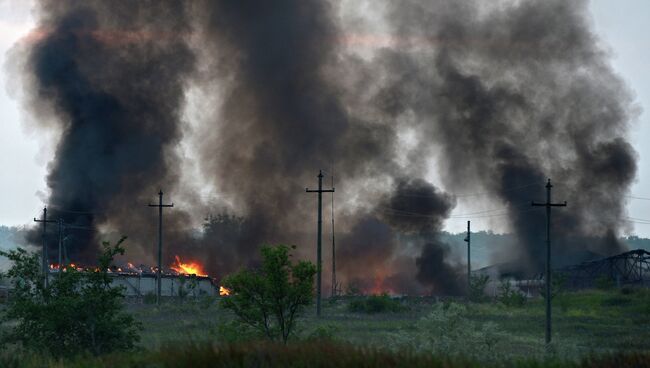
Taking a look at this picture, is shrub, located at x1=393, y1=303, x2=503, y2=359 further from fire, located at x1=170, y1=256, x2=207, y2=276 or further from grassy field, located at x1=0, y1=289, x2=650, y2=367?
fire, located at x1=170, y1=256, x2=207, y2=276

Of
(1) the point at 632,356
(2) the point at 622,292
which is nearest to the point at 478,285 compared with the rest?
(2) the point at 622,292

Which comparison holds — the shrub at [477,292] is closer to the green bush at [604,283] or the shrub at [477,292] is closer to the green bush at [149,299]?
the green bush at [604,283]

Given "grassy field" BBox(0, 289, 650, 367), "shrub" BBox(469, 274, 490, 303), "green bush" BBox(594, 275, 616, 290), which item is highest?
"green bush" BBox(594, 275, 616, 290)

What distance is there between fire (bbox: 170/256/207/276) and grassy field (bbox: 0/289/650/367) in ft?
72.7

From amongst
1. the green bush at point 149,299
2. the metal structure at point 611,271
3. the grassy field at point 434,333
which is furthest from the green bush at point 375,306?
the metal structure at point 611,271

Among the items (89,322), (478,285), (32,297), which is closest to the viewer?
(89,322)

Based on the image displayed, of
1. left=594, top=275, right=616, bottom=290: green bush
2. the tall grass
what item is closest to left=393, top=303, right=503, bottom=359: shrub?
the tall grass

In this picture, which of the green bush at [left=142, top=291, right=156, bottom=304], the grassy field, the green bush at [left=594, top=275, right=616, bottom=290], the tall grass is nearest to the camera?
the tall grass

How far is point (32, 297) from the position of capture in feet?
97.3

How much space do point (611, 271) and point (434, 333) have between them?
2681 inches

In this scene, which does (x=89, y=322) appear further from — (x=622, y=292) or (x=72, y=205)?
(x=72, y=205)

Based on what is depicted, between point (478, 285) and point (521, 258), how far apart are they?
88.1 ft

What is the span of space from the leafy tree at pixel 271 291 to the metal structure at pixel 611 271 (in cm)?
6891

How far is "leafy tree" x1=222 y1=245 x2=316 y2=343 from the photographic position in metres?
29.6
